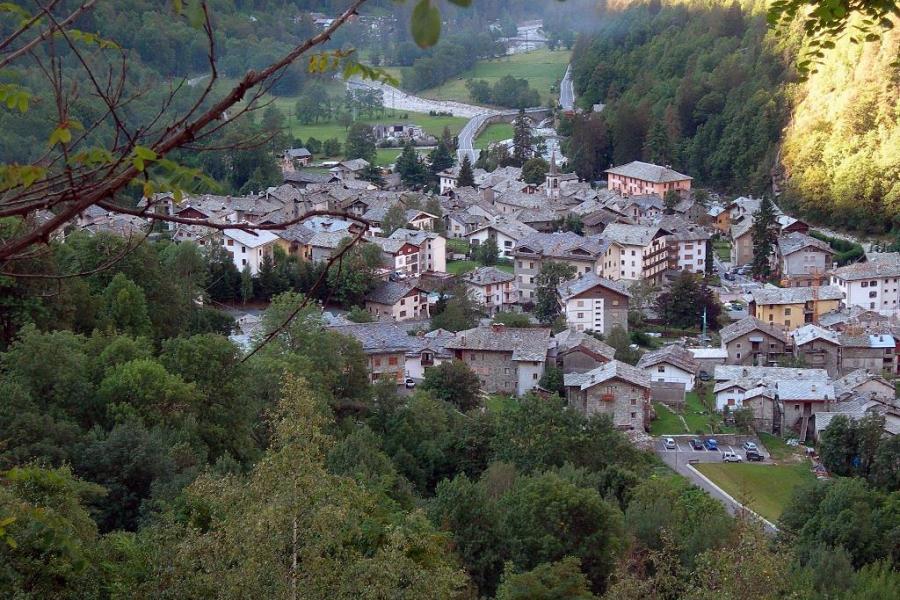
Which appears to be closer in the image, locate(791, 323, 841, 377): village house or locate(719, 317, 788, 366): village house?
locate(791, 323, 841, 377): village house

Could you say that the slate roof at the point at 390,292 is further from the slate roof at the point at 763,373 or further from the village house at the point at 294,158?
the village house at the point at 294,158

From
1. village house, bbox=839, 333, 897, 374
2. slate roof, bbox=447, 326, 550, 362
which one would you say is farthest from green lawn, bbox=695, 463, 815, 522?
village house, bbox=839, 333, 897, 374

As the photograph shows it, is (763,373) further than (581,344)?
No

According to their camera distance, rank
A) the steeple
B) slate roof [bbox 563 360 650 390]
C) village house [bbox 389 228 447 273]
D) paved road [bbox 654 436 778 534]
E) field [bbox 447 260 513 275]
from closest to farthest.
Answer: paved road [bbox 654 436 778 534], slate roof [bbox 563 360 650 390], village house [bbox 389 228 447 273], field [bbox 447 260 513 275], the steeple

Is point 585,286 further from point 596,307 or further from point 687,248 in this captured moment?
point 687,248

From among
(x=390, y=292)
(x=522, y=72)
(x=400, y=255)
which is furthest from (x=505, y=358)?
(x=522, y=72)

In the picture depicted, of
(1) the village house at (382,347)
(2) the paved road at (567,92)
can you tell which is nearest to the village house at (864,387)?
(1) the village house at (382,347)

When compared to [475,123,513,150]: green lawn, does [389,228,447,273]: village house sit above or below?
above

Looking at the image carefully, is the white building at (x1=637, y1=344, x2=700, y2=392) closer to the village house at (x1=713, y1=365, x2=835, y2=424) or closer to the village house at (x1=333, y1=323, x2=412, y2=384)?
the village house at (x1=713, y1=365, x2=835, y2=424)
